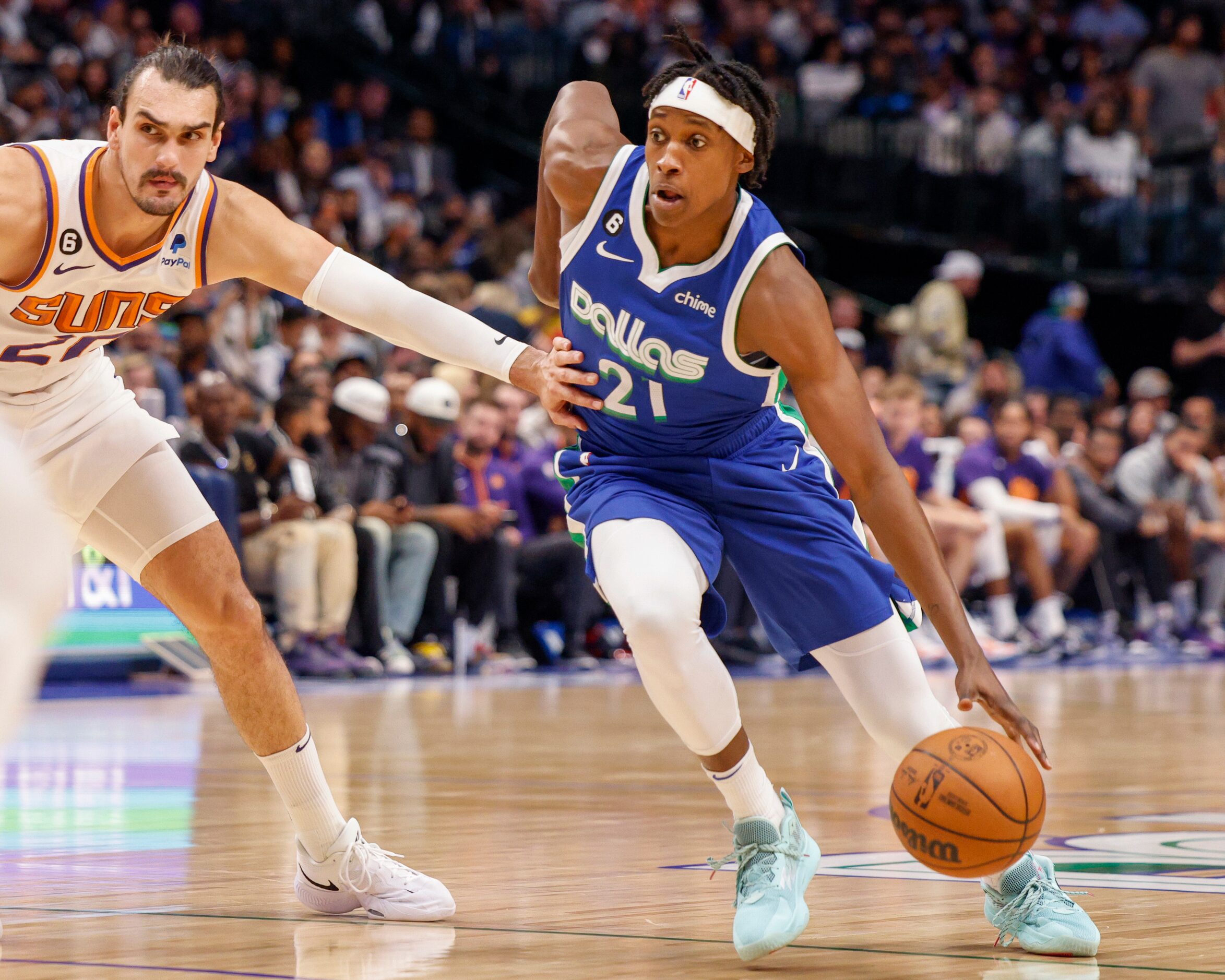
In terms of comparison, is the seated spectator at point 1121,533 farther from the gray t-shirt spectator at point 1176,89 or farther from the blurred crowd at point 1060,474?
the gray t-shirt spectator at point 1176,89

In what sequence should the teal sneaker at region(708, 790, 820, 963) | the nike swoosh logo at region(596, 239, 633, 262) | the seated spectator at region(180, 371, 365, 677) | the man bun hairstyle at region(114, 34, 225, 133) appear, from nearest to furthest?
the teal sneaker at region(708, 790, 820, 963) < the man bun hairstyle at region(114, 34, 225, 133) < the nike swoosh logo at region(596, 239, 633, 262) < the seated spectator at region(180, 371, 365, 677)

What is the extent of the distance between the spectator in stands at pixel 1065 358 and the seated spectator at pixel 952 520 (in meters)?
3.74

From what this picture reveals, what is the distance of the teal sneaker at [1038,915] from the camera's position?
3580mm

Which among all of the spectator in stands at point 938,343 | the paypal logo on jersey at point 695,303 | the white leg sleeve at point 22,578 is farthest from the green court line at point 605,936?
the spectator in stands at point 938,343

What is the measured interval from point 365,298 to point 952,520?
10.1 meters

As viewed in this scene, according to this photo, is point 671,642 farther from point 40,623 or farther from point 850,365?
point 40,623

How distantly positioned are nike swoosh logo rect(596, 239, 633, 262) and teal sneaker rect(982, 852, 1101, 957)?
61.7 inches

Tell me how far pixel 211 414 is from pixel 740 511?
7340 mm

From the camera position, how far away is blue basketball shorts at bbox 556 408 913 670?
3.92m

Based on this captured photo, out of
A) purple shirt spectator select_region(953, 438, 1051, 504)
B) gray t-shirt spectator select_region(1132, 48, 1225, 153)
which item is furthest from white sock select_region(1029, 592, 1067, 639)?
gray t-shirt spectator select_region(1132, 48, 1225, 153)

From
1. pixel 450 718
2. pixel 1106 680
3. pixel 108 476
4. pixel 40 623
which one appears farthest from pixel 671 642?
pixel 1106 680

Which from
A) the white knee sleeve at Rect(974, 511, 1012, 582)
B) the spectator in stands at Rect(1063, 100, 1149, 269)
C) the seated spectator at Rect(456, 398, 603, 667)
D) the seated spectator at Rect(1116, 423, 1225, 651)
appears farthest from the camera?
the spectator in stands at Rect(1063, 100, 1149, 269)

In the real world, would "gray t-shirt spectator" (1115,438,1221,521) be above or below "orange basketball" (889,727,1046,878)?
below

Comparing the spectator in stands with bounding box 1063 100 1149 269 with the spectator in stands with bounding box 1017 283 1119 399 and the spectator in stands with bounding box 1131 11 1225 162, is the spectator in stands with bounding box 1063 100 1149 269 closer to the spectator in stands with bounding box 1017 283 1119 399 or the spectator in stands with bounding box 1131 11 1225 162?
the spectator in stands with bounding box 1131 11 1225 162
